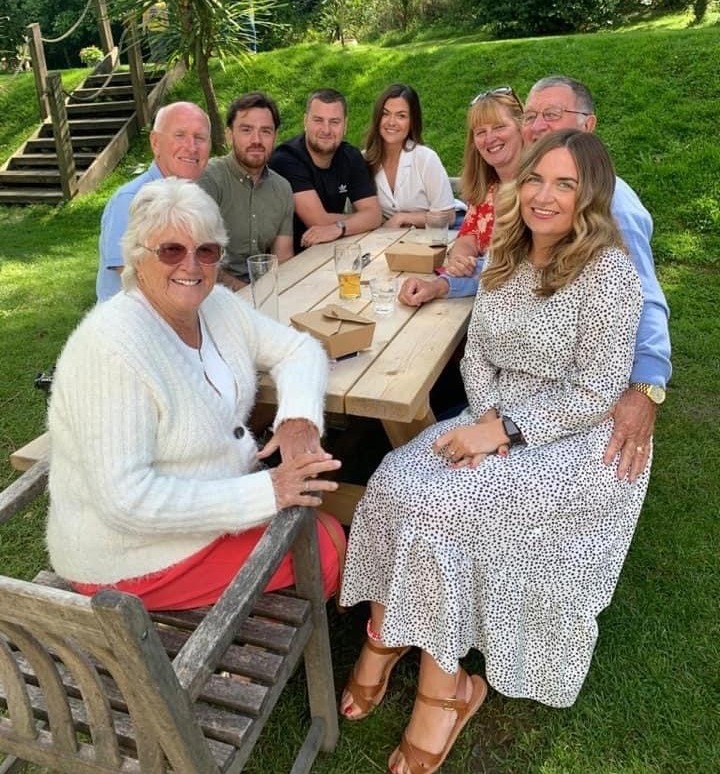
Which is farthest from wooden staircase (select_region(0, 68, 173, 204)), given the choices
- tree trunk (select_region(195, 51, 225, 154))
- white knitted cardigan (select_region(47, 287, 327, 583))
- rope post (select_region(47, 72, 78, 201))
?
white knitted cardigan (select_region(47, 287, 327, 583))

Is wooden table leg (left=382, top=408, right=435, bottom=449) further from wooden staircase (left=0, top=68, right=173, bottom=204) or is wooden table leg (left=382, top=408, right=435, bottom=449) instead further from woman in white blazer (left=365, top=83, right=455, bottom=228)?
wooden staircase (left=0, top=68, right=173, bottom=204)

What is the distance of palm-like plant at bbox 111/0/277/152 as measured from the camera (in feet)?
26.7

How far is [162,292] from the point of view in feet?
5.86

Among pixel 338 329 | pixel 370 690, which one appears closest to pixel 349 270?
pixel 338 329

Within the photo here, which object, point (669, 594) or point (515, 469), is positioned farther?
point (669, 594)

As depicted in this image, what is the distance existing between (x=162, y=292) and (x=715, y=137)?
6.57 metres

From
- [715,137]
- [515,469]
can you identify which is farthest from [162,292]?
[715,137]

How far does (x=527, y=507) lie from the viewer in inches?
73.9

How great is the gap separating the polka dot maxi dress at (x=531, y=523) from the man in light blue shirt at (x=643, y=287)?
0.24 feet

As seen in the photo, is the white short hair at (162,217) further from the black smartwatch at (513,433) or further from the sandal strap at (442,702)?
the sandal strap at (442,702)

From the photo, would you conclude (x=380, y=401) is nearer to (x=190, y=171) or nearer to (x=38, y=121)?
(x=190, y=171)

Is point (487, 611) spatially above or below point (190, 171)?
below

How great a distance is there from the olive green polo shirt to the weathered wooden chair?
1.94 m

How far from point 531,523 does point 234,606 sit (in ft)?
2.90
